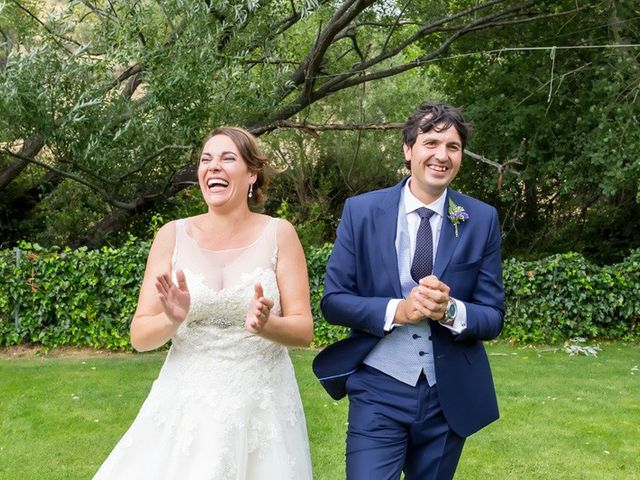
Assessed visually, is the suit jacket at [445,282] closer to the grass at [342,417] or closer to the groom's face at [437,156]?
the groom's face at [437,156]

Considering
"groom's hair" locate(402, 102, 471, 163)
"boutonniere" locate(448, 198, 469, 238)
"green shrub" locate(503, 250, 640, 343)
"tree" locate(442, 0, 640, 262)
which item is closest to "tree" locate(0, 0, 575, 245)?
"tree" locate(442, 0, 640, 262)

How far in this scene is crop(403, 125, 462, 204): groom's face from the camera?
2.98 meters

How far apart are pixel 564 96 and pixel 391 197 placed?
36.6 feet

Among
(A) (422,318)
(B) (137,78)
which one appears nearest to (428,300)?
(A) (422,318)

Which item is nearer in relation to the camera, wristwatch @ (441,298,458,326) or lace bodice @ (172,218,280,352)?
wristwatch @ (441,298,458,326)

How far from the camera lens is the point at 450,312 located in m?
2.87

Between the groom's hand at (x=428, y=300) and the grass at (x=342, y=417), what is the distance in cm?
334

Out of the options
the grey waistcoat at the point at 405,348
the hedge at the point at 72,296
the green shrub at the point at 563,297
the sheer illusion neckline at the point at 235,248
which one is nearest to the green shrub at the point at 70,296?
the hedge at the point at 72,296

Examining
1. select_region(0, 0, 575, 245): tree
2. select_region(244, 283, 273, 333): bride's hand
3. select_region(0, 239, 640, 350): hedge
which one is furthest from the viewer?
select_region(0, 239, 640, 350): hedge

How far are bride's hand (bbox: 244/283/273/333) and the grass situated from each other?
133 inches

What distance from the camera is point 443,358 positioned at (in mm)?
2990

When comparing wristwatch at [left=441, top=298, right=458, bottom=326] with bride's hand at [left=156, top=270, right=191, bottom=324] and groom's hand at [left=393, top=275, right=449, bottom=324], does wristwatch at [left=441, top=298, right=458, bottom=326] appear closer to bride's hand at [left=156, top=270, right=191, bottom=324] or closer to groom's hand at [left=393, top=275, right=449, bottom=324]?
groom's hand at [left=393, top=275, right=449, bottom=324]

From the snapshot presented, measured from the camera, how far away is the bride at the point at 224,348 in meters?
3.09

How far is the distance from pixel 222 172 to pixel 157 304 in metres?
0.58
